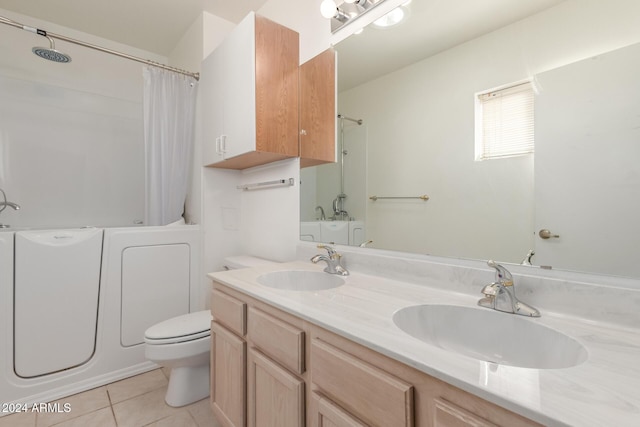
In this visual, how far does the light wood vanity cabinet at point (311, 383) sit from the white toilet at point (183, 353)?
0.28 m

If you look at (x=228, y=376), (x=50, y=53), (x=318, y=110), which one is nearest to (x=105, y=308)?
(x=228, y=376)

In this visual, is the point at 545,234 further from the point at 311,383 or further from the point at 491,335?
the point at 311,383

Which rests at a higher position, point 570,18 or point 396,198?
point 570,18

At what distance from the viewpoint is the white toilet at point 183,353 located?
1.58 meters

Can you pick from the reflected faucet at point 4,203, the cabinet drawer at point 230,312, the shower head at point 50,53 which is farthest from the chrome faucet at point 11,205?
the cabinet drawer at point 230,312

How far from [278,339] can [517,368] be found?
70cm

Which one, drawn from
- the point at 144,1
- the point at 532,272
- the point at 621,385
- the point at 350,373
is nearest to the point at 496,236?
the point at 532,272

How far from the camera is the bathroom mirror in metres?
0.81

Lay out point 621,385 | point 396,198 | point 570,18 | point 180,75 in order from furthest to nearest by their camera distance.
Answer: point 180,75
point 396,198
point 570,18
point 621,385

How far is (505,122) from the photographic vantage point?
103 cm

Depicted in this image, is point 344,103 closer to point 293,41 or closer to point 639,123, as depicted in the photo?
point 293,41

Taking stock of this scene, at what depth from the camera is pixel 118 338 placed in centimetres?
197

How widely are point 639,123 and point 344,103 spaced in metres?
1.15

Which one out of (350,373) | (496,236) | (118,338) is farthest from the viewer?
(118,338)
